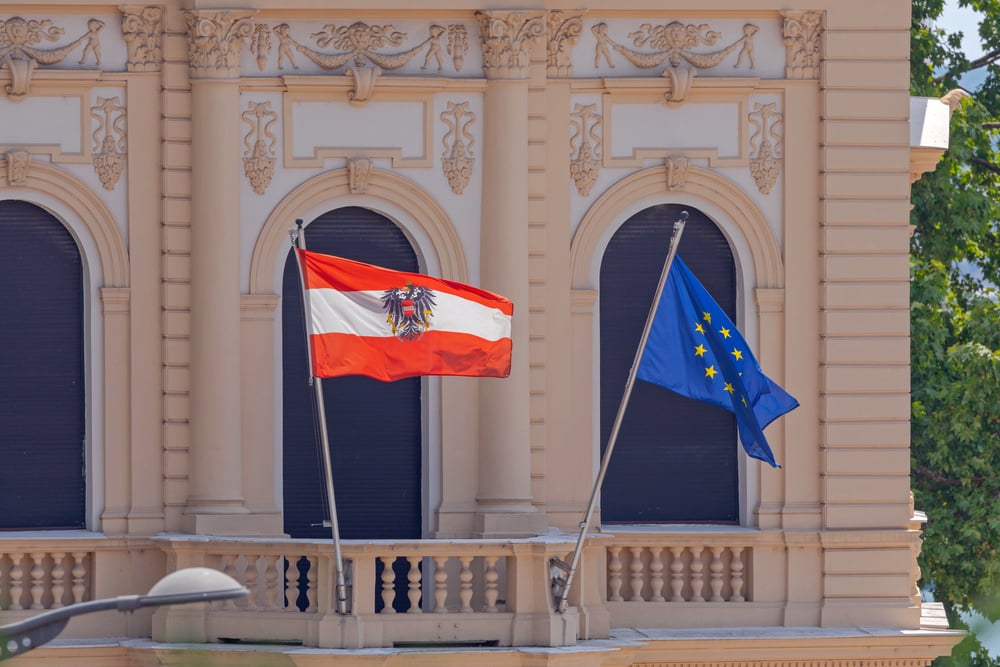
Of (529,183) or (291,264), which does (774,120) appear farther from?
(291,264)

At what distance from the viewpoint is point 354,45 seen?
23281 mm

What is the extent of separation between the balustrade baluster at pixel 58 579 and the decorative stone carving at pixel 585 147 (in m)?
6.32

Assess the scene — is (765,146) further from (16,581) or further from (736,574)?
(16,581)

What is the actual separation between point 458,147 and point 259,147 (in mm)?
1973

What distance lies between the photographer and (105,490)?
75.9 ft

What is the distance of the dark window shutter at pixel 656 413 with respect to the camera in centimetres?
2394

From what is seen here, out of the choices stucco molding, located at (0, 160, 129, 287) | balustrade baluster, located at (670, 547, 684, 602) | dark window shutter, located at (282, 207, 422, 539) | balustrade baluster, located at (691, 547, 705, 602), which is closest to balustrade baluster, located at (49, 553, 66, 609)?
dark window shutter, located at (282, 207, 422, 539)

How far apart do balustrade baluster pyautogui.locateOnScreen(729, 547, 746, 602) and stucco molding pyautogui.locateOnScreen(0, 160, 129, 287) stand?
6.68m

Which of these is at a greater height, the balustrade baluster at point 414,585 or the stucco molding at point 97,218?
the stucco molding at point 97,218

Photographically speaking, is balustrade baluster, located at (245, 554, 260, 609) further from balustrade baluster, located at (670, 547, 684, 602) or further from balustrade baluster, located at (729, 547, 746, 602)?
balustrade baluster, located at (729, 547, 746, 602)

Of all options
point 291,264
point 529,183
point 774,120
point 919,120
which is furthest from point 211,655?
point 919,120

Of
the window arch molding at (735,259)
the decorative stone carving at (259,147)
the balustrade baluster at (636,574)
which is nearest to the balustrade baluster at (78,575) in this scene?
the decorative stone carving at (259,147)

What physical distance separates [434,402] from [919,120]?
6.04m

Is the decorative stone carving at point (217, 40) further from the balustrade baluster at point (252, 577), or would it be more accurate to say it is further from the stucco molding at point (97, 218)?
the balustrade baluster at point (252, 577)
